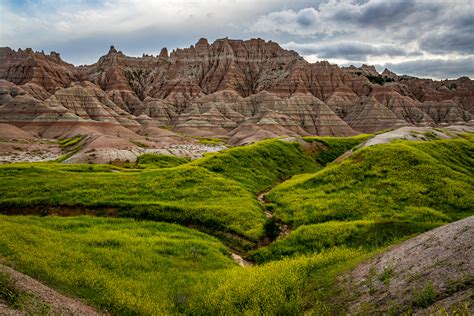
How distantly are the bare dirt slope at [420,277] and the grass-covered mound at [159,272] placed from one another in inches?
69.4

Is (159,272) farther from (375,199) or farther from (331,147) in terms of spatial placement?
(331,147)

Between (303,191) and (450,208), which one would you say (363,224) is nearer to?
(450,208)

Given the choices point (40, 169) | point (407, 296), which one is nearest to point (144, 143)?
point (40, 169)

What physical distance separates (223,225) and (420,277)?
16.4 metres

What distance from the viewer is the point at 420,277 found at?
40.1ft

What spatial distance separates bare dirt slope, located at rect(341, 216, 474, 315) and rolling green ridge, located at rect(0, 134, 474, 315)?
125cm

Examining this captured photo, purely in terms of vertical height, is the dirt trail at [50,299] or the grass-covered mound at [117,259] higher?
the dirt trail at [50,299]

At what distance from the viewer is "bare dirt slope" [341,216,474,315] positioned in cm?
1062

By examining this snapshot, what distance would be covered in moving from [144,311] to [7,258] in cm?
663

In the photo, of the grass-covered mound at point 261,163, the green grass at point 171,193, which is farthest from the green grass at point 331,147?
the green grass at point 171,193

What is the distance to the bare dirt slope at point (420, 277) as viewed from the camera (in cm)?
1062

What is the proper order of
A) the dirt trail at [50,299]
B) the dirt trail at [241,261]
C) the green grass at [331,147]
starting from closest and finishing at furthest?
the dirt trail at [50,299], the dirt trail at [241,261], the green grass at [331,147]

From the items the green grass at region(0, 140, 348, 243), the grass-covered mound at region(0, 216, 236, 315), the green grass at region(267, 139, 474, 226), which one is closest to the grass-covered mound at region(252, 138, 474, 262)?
the green grass at region(267, 139, 474, 226)

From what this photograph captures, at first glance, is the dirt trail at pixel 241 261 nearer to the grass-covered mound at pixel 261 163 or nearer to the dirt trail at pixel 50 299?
the dirt trail at pixel 50 299
